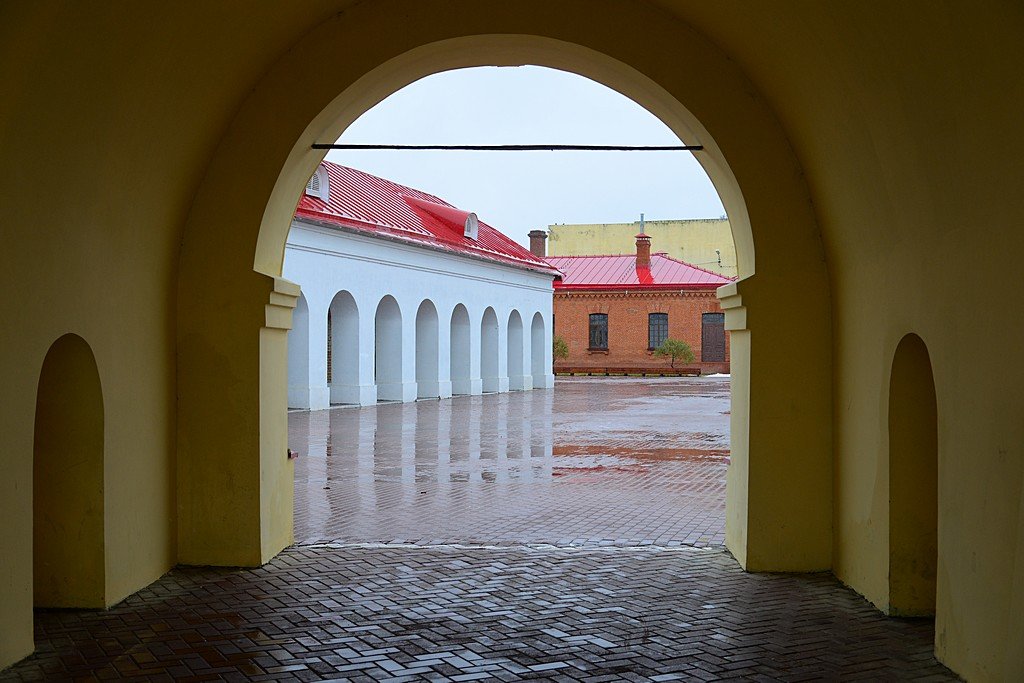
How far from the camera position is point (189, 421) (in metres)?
7.90

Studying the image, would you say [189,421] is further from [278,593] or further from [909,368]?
[909,368]

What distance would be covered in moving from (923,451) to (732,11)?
3.13m

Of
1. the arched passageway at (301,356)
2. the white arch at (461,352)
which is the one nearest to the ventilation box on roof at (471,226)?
the white arch at (461,352)

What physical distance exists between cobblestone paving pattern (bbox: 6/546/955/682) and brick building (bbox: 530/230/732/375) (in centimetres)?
4314

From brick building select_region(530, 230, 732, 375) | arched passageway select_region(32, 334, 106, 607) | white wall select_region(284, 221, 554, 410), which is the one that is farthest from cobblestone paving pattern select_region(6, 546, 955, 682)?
brick building select_region(530, 230, 732, 375)

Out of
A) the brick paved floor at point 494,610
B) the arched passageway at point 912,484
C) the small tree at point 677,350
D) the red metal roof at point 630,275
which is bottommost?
the brick paved floor at point 494,610

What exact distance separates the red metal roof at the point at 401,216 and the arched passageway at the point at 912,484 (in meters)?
20.1

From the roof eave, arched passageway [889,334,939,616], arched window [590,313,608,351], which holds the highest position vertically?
the roof eave

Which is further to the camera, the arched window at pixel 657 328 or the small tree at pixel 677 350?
the arched window at pixel 657 328

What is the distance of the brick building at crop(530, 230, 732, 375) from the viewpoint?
5056 centimetres

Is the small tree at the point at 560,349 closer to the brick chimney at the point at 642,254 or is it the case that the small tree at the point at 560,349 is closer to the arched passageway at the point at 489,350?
the brick chimney at the point at 642,254

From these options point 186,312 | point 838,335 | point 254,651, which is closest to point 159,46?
point 186,312

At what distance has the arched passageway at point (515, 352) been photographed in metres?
39.1

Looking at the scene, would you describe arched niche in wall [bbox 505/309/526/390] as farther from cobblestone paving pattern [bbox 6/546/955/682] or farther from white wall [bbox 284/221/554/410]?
cobblestone paving pattern [bbox 6/546/955/682]
